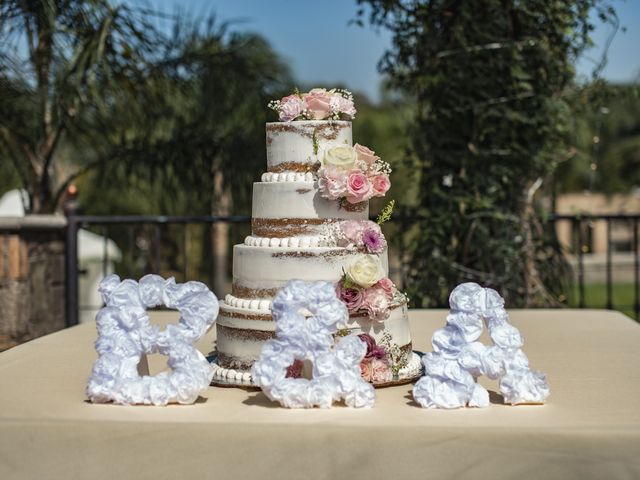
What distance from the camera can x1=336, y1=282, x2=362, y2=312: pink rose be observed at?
273cm

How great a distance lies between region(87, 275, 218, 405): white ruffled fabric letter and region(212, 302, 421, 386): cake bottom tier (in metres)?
0.25

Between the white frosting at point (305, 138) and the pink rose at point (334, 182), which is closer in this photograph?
the pink rose at point (334, 182)

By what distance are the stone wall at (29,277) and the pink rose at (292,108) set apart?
3.17 m

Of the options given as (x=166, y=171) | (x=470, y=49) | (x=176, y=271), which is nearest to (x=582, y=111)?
(x=470, y=49)

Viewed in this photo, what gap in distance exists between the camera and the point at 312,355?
2.47 m

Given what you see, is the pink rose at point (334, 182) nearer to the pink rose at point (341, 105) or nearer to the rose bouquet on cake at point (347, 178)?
the rose bouquet on cake at point (347, 178)

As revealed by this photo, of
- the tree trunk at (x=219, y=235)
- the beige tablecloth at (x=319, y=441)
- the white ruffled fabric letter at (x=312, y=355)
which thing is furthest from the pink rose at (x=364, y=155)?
the tree trunk at (x=219, y=235)

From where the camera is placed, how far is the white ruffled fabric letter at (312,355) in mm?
2426

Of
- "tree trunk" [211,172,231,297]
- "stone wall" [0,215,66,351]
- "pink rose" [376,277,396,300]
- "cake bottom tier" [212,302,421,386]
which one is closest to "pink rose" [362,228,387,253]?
"pink rose" [376,277,396,300]

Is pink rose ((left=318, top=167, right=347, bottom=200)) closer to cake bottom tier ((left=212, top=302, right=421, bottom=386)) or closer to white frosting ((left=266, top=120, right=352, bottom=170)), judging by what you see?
white frosting ((left=266, top=120, right=352, bottom=170))

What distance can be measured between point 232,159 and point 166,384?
4.44 metres

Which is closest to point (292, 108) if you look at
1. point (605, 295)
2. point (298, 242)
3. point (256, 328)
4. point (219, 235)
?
point (298, 242)

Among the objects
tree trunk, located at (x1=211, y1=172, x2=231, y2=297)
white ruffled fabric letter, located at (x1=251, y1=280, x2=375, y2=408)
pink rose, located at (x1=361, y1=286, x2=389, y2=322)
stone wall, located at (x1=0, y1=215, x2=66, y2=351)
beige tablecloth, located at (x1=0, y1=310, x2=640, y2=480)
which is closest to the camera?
beige tablecloth, located at (x1=0, y1=310, x2=640, y2=480)

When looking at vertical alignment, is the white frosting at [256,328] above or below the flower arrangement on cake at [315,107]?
below
